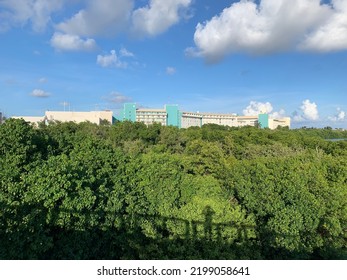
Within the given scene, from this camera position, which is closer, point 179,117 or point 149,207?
point 149,207

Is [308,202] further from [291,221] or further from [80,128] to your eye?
[80,128]

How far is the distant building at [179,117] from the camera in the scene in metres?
72.4

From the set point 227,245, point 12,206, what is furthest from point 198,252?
point 12,206

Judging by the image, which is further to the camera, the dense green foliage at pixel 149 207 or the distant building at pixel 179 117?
the distant building at pixel 179 117

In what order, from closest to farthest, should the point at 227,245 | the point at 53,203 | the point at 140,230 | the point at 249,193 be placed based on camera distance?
the point at 53,203 < the point at 227,245 < the point at 140,230 < the point at 249,193

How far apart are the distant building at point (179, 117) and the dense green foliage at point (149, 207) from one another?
167ft

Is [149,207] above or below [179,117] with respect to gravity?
below

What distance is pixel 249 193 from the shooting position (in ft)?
35.2

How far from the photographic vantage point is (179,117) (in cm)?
7394

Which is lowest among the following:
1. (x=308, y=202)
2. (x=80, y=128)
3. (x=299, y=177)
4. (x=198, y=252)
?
(x=198, y=252)

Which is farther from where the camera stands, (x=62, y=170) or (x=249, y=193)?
(x=249, y=193)

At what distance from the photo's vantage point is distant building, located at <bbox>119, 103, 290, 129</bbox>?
237 feet

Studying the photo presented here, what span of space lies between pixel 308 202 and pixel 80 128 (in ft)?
78.3

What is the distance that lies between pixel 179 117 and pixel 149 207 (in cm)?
6502
